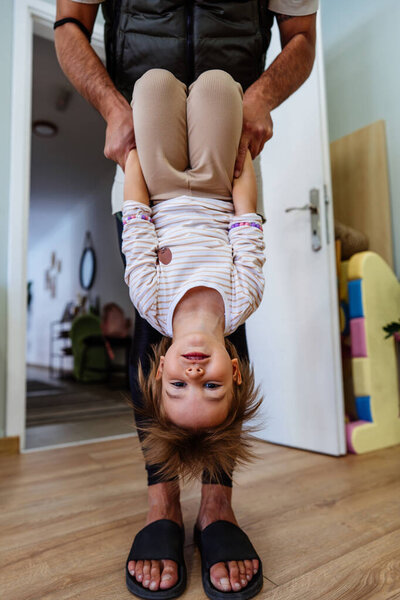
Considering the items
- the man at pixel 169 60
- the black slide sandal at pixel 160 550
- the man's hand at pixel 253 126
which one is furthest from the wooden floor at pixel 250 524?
the man's hand at pixel 253 126

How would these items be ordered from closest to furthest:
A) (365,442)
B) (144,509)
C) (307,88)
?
(144,509)
(365,442)
(307,88)

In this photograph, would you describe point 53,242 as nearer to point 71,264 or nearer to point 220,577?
point 71,264

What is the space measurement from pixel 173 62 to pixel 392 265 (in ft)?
5.32

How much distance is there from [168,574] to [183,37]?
105 cm

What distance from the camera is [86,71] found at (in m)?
0.88

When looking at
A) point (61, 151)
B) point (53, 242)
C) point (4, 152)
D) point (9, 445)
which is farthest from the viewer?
point (53, 242)

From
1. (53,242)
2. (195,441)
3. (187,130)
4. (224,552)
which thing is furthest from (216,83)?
(53,242)

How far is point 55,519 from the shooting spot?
3.50ft

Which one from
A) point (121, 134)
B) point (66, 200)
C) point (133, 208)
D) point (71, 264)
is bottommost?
point (133, 208)

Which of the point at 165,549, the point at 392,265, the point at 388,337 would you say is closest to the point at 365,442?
the point at 388,337

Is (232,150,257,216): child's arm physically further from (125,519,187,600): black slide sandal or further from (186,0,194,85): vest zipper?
(125,519,187,600): black slide sandal

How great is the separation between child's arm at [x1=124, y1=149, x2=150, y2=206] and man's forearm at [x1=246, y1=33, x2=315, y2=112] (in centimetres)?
28

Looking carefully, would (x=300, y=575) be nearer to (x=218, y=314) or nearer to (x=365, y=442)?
(x=218, y=314)

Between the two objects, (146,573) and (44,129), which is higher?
(44,129)
